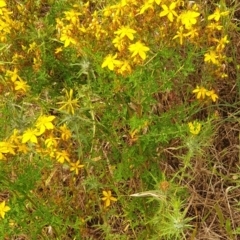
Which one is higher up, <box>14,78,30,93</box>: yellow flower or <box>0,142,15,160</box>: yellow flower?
<box>14,78,30,93</box>: yellow flower

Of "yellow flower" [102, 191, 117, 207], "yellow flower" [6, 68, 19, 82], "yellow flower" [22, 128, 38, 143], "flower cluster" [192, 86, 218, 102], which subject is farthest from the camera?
"yellow flower" [102, 191, 117, 207]

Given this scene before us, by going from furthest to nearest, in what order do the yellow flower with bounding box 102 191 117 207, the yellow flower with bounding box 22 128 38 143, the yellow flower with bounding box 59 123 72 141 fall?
the yellow flower with bounding box 102 191 117 207, the yellow flower with bounding box 59 123 72 141, the yellow flower with bounding box 22 128 38 143

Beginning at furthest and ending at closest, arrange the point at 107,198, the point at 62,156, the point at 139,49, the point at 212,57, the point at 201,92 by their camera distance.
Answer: the point at 107,198 < the point at 201,92 < the point at 212,57 < the point at 62,156 < the point at 139,49

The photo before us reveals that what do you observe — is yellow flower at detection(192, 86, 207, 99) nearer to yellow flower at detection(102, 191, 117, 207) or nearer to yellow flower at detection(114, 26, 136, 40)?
yellow flower at detection(114, 26, 136, 40)

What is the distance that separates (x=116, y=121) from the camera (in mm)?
2207

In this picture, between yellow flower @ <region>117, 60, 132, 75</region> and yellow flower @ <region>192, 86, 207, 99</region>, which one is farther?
yellow flower @ <region>192, 86, 207, 99</region>

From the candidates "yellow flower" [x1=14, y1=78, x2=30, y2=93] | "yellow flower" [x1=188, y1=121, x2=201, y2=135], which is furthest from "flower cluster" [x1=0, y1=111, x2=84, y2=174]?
"yellow flower" [x1=188, y1=121, x2=201, y2=135]

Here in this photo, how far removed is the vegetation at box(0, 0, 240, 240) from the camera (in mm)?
1899

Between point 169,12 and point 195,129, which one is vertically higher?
point 169,12

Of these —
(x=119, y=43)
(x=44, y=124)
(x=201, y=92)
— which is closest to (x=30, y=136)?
(x=44, y=124)

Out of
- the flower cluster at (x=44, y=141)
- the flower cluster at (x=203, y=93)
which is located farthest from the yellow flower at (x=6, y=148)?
the flower cluster at (x=203, y=93)

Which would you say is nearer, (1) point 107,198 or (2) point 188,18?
(2) point 188,18

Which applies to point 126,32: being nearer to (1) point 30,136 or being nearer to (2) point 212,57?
(2) point 212,57

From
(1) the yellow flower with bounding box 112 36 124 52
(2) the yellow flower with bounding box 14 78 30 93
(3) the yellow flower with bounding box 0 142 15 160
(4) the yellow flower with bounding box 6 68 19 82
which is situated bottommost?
(3) the yellow flower with bounding box 0 142 15 160
